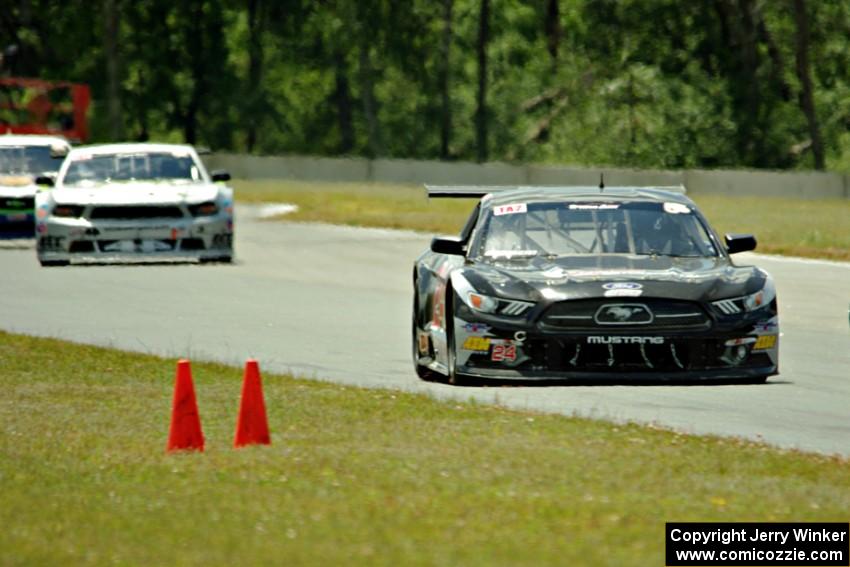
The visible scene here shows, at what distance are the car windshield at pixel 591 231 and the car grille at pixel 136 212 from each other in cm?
1137

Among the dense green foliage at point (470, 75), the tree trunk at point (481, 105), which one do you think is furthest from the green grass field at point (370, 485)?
the tree trunk at point (481, 105)

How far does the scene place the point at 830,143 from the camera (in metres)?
64.4

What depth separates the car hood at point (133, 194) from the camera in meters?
24.6

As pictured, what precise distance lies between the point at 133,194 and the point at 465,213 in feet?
59.4

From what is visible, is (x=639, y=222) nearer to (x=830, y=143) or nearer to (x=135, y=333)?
(x=135, y=333)

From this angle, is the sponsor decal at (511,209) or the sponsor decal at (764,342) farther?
the sponsor decal at (511,209)

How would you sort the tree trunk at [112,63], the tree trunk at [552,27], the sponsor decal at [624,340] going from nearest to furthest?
the sponsor decal at [624,340]
the tree trunk at [112,63]
the tree trunk at [552,27]

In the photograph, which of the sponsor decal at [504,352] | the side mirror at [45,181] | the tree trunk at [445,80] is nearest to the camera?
the sponsor decal at [504,352]

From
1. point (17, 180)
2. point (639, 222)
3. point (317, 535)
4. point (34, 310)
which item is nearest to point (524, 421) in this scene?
point (639, 222)

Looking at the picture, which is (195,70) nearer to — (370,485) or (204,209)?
(204,209)

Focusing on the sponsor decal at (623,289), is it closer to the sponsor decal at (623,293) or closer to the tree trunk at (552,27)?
the sponsor decal at (623,293)

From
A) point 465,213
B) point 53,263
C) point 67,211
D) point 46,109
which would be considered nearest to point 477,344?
point 67,211

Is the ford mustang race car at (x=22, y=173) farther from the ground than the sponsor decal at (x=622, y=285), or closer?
closer

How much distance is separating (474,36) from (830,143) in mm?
18727
